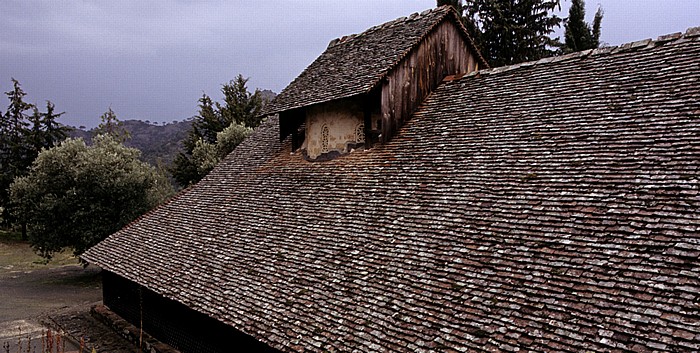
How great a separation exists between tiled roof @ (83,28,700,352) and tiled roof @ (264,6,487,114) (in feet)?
4.51

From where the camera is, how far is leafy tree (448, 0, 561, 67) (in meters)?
23.2

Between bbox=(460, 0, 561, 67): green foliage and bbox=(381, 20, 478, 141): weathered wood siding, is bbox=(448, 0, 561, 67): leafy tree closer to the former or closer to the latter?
bbox=(460, 0, 561, 67): green foliage

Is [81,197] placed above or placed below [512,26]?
below

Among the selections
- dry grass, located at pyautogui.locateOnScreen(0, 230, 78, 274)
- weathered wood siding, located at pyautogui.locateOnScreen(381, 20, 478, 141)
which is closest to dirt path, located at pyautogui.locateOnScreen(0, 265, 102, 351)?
dry grass, located at pyautogui.locateOnScreen(0, 230, 78, 274)

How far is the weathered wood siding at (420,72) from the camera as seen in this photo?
35.3ft

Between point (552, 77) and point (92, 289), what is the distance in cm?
1829

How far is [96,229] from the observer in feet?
64.5

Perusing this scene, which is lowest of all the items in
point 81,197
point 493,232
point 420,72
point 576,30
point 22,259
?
point 22,259

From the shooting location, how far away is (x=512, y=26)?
2302 cm

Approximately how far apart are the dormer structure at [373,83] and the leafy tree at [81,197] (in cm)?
1090

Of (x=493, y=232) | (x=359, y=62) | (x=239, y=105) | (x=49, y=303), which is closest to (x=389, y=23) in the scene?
(x=359, y=62)

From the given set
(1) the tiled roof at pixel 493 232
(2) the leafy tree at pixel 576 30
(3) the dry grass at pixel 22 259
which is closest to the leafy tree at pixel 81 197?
(3) the dry grass at pixel 22 259

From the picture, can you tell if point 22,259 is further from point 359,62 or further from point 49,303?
point 359,62

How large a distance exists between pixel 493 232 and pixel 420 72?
5.88 metres
